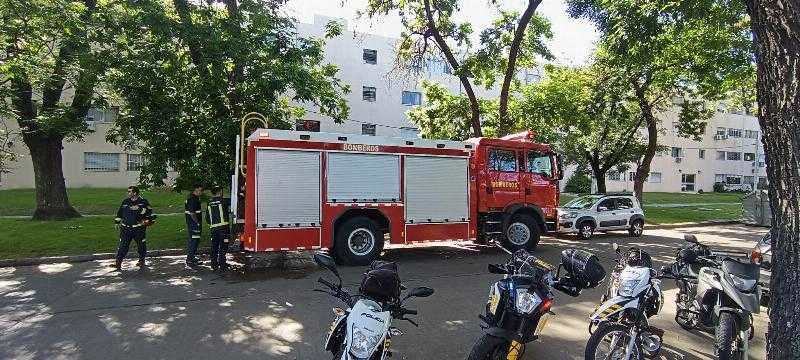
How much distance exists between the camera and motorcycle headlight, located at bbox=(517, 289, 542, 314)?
3.90m

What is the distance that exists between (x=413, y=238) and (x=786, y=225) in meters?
7.80

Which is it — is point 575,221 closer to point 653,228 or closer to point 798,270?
point 653,228

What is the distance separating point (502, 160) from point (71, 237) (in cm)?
1078

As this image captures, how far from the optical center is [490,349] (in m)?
3.79

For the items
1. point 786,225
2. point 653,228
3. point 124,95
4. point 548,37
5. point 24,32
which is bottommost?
point 653,228

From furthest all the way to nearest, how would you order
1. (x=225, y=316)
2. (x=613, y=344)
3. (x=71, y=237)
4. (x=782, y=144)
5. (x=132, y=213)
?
1. (x=71, y=237)
2. (x=132, y=213)
3. (x=225, y=316)
4. (x=613, y=344)
5. (x=782, y=144)

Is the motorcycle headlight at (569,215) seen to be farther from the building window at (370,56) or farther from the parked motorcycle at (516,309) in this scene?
the building window at (370,56)

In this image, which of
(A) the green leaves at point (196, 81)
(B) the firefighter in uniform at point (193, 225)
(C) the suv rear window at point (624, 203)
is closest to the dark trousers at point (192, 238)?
(B) the firefighter in uniform at point (193, 225)

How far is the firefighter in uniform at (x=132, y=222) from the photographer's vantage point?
9398 mm

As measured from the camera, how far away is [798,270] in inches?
123

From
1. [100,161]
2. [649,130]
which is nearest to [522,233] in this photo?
[649,130]

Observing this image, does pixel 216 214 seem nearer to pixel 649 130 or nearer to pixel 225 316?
pixel 225 316

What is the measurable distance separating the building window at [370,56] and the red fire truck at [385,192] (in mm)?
25499

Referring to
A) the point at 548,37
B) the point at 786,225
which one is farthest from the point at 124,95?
the point at 548,37
